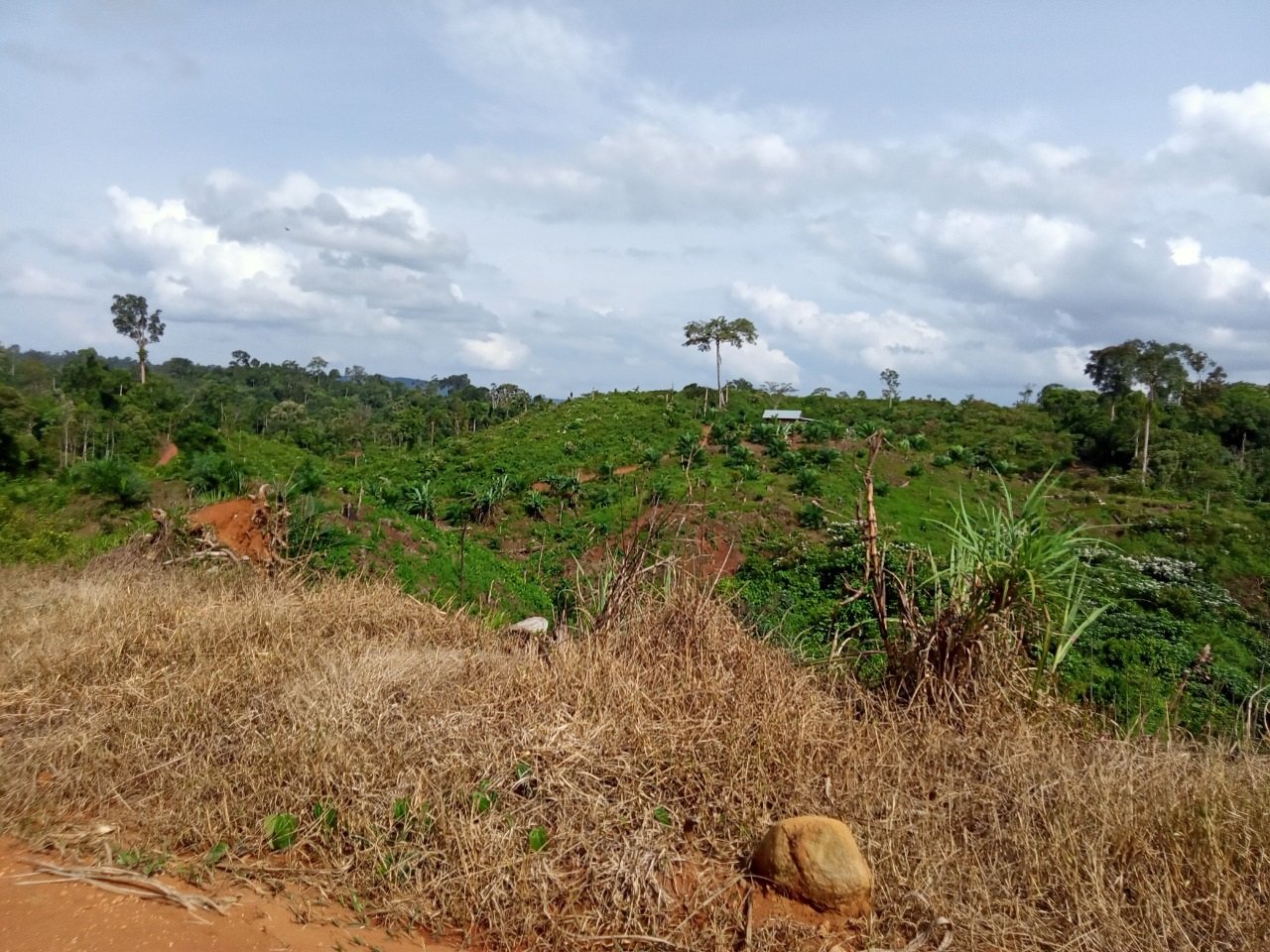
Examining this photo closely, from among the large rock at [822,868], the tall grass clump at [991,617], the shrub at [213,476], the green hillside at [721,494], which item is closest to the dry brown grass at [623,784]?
the large rock at [822,868]

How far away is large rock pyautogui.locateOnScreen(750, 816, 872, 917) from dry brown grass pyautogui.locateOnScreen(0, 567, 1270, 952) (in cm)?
12

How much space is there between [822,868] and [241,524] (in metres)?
8.45

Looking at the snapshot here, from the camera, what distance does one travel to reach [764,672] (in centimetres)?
418

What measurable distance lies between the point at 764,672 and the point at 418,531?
29.8 feet

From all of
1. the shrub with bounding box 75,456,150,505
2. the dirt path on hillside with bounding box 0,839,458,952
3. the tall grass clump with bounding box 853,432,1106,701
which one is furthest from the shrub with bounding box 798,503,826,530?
the dirt path on hillside with bounding box 0,839,458,952

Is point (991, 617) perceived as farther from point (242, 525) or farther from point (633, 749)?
point (242, 525)

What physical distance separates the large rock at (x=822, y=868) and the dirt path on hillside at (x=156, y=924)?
114cm

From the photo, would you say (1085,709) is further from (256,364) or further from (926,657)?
(256,364)

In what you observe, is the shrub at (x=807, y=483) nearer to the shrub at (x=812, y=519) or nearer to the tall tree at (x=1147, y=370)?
the shrub at (x=812, y=519)

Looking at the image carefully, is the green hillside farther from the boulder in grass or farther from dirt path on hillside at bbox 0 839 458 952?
dirt path on hillside at bbox 0 839 458 952

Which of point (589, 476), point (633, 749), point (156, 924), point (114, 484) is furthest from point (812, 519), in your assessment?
point (156, 924)

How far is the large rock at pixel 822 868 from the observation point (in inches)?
116

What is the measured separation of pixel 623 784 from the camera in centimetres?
341

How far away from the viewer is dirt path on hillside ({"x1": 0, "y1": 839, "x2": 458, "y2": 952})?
8.63ft
